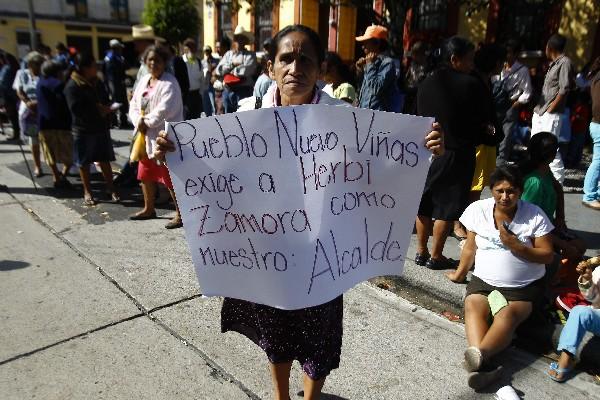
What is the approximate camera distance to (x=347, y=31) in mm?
14844

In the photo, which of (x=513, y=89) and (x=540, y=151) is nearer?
(x=540, y=151)

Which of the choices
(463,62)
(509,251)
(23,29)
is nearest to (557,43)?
(463,62)

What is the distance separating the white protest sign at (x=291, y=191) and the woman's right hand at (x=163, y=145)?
0.9 inches

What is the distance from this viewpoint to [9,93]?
29.6 feet

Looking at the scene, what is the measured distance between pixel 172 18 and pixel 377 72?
1041 inches

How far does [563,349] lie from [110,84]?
11572mm

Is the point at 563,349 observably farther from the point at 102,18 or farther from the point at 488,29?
the point at 102,18

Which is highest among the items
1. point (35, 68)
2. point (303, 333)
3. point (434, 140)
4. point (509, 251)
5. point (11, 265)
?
point (35, 68)

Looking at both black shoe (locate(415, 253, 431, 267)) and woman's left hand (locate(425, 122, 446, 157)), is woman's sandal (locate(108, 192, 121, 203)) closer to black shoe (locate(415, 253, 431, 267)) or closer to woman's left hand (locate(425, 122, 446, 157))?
black shoe (locate(415, 253, 431, 267))

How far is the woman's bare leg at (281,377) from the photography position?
2145 millimetres

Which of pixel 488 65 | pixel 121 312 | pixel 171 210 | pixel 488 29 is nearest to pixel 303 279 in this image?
pixel 121 312

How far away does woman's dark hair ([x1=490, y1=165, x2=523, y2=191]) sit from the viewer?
284cm

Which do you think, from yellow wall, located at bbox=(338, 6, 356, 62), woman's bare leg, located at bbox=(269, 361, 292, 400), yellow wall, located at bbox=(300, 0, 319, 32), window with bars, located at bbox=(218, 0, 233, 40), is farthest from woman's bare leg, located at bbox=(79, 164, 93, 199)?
window with bars, located at bbox=(218, 0, 233, 40)

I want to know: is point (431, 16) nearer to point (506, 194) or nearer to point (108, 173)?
point (108, 173)
